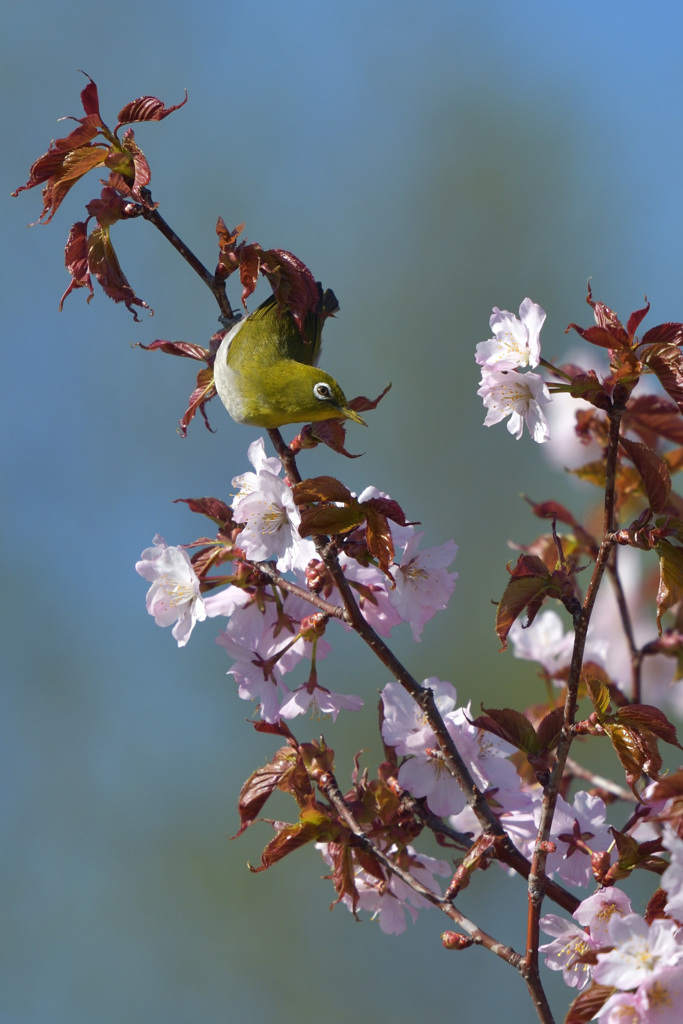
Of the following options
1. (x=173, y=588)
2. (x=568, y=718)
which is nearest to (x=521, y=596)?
(x=568, y=718)

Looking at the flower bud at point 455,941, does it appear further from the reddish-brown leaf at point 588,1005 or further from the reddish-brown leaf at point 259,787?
the reddish-brown leaf at point 259,787

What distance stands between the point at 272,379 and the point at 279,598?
51cm

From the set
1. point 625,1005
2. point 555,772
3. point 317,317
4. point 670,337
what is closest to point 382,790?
point 555,772

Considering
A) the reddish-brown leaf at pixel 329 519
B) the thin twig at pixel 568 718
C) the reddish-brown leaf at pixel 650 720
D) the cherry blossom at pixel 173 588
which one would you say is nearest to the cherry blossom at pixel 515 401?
the thin twig at pixel 568 718

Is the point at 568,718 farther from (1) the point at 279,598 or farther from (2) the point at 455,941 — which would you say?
(1) the point at 279,598

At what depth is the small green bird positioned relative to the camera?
1.73m

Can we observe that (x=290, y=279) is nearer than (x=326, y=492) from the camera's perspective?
No

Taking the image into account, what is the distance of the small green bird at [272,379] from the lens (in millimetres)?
1731

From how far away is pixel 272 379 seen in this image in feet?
5.77

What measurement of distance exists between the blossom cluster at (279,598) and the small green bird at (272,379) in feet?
0.85

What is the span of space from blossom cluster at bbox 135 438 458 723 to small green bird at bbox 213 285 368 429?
260 mm

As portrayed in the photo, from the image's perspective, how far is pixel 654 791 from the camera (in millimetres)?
900

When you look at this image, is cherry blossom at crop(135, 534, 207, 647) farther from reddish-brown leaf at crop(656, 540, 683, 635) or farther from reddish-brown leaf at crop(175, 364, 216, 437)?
reddish-brown leaf at crop(656, 540, 683, 635)

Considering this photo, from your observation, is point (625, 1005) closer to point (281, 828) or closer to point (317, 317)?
point (281, 828)
